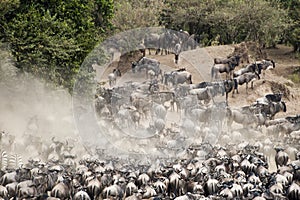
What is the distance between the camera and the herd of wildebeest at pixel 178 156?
1342 cm

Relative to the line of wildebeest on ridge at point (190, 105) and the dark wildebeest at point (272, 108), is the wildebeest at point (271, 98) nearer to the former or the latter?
the line of wildebeest on ridge at point (190, 105)

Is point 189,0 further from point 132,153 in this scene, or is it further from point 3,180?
point 3,180

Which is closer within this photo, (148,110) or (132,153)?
(132,153)

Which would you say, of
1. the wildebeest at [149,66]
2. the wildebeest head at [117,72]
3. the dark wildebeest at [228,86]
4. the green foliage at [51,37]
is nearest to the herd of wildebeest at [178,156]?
the dark wildebeest at [228,86]

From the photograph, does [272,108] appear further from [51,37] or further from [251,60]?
[251,60]

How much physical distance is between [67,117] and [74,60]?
3120 mm

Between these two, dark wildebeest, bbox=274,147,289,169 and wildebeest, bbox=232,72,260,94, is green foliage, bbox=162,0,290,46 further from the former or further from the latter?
dark wildebeest, bbox=274,147,289,169

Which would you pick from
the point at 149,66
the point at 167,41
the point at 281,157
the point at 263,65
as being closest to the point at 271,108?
the point at 281,157

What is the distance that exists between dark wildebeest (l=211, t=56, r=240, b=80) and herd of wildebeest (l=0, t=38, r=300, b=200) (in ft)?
4.63

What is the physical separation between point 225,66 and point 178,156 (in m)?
15.3

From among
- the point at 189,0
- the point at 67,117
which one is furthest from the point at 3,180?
the point at 189,0

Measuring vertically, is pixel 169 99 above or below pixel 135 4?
below

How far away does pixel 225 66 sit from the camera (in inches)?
1266

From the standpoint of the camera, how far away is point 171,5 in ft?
142
